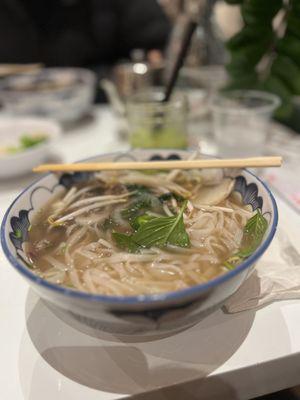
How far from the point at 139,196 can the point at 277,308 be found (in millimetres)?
454

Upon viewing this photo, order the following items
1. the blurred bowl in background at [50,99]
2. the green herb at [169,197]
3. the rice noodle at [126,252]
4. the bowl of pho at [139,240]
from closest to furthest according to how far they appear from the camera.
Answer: the bowl of pho at [139,240]
the rice noodle at [126,252]
the green herb at [169,197]
the blurred bowl in background at [50,99]

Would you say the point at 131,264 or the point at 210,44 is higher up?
the point at 210,44

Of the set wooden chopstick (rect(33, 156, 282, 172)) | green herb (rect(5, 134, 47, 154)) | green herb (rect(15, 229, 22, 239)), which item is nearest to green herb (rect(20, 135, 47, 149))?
green herb (rect(5, 134, 47, 154))

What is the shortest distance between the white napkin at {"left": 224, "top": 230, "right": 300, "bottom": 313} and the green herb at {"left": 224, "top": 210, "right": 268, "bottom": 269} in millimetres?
97

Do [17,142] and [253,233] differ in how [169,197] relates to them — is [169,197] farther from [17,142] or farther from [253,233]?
[17,142]

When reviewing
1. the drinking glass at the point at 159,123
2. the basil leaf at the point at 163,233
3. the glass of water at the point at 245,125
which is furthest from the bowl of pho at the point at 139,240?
the glass of water at the point at 245,125

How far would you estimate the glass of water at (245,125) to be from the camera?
154 cm

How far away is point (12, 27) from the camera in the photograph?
11.4 ft

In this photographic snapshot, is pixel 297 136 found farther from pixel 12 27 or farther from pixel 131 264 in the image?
pixel 12 27

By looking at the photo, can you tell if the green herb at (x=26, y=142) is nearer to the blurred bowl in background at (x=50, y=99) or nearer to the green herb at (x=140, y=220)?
the blurred bowl in background at (x=50, y=99)

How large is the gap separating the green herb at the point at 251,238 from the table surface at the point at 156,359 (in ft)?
0.41

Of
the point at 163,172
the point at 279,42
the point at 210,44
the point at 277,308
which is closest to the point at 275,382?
the point at 277,308

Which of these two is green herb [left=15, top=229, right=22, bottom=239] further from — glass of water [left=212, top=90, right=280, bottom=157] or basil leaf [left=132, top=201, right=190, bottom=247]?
glass of water [left=212, top=90, right=280, bottom=157]

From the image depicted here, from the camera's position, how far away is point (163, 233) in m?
0.83
